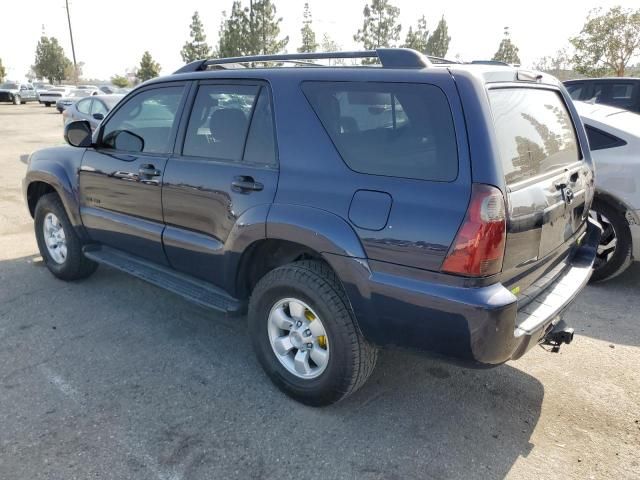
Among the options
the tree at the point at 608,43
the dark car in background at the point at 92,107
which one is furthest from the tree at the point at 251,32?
the dark car in background at the point at 92,107

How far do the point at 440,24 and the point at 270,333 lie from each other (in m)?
54.7

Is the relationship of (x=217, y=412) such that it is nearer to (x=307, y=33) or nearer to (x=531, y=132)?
(x=531, y=132)

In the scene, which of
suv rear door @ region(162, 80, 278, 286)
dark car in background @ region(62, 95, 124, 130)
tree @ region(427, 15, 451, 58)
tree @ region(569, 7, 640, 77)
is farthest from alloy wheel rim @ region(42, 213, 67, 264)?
tree @ region(427, 15, 451, 58)

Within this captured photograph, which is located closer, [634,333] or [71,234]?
[634,333]

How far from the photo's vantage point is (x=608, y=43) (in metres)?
21.5

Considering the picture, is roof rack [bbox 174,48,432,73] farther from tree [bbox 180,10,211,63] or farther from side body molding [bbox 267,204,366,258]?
tree [bbox 180,10,211,63]

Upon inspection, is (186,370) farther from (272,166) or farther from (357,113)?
(357,113)

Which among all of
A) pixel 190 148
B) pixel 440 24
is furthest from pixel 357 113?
pixel 440 24

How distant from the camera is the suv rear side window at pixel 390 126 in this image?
2346 mm

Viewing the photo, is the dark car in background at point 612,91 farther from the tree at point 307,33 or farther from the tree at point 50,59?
the tree at point 50,59

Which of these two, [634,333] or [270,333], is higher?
[270,333]

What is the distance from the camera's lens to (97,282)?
470 cm

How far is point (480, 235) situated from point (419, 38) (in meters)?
52.5

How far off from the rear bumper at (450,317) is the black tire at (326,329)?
0.36 ft
